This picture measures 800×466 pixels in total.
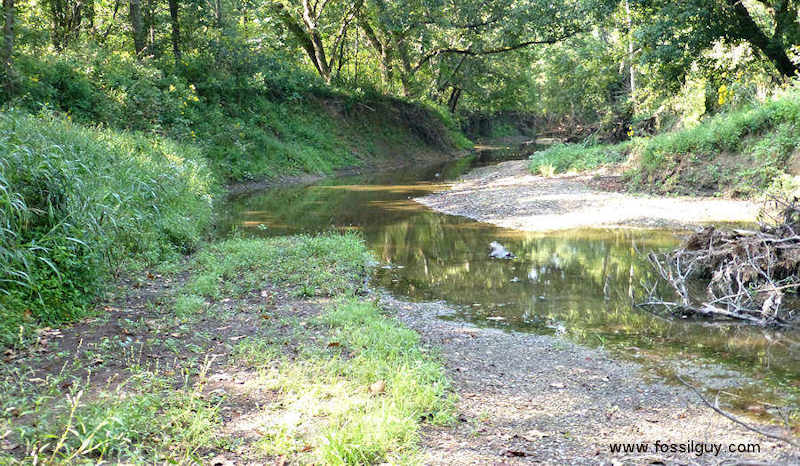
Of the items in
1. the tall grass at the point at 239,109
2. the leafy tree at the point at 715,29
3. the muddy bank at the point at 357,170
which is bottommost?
the muddy bank at the point at 357,170

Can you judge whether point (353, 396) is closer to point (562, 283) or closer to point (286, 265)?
point (286, 265)

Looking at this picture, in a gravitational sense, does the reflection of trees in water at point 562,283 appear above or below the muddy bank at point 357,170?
below

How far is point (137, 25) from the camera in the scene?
60.4ft

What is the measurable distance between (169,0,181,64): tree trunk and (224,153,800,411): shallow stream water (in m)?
8.76

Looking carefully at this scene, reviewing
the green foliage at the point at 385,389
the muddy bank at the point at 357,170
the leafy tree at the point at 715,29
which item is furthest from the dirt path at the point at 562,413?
the leafy tree at the point at 715,29

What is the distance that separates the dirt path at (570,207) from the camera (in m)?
11.9

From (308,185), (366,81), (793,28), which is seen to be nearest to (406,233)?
(308,185)

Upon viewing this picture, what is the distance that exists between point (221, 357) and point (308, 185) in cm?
1654

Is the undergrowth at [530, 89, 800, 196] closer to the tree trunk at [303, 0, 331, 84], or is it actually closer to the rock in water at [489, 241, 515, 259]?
the rock in water at [489, 241, 515, 259]

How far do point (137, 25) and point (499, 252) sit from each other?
49.5 ft

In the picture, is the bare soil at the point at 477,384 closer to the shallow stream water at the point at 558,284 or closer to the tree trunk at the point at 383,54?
the shallow stream water at the point at 558,284

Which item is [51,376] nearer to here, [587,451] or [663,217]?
[587,451]

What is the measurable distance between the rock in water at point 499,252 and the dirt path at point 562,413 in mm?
3803

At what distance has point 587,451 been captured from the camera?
138 inches
